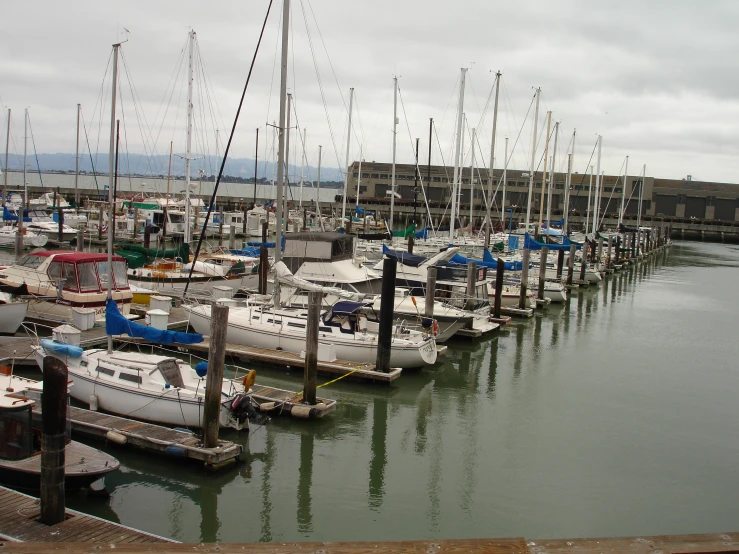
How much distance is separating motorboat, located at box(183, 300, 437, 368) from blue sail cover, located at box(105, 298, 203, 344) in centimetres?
383

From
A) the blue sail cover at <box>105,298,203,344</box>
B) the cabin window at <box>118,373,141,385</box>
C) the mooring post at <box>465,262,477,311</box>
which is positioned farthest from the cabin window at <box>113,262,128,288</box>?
the mooring post at <box>465,262,477,311</box>

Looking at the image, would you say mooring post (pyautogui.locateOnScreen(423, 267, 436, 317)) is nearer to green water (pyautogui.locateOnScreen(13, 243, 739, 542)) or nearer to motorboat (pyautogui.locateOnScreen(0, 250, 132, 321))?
green water (pyautogui.locateOnScreen(13, 243, 739, 542))

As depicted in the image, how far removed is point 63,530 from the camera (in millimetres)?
9719

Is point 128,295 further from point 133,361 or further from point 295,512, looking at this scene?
point 295,512

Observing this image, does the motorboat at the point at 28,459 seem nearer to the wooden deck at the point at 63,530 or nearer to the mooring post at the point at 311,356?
the wooden deck at the point at 63,530

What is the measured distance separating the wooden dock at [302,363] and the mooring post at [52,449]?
9.07 m

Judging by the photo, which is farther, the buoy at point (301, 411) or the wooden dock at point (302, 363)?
the wooden dock at point (302, 363)

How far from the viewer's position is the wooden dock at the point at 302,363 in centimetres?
1916

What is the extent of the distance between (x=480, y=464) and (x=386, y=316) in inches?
221

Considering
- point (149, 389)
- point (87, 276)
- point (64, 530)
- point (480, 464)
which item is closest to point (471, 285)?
point (480, 464)

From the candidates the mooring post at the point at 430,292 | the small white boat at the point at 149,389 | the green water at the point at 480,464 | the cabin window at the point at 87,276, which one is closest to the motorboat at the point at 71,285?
the cabin window at the point at 87,276

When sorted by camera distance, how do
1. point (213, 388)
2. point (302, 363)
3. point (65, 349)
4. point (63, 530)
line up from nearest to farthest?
point (63, 530) < point (213, 388) < point (65, 349) < point (302, 363)

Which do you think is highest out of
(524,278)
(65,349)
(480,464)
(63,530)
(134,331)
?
(524,278)

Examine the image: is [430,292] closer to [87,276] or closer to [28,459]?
[87,276]
